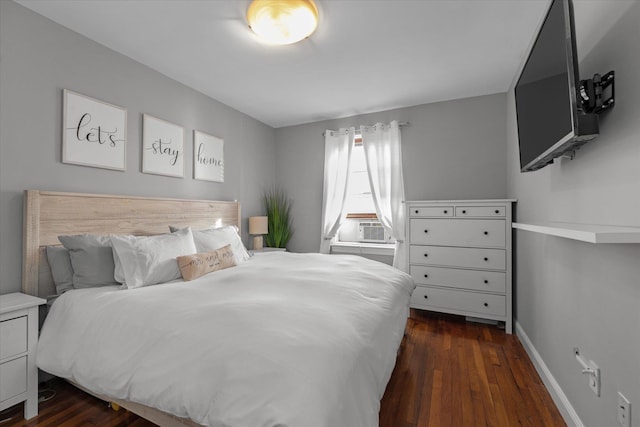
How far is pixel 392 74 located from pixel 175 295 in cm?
273

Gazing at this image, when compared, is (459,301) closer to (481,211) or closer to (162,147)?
(481,211)

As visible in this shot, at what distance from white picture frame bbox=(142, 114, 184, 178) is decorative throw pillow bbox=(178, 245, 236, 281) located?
1.08 m

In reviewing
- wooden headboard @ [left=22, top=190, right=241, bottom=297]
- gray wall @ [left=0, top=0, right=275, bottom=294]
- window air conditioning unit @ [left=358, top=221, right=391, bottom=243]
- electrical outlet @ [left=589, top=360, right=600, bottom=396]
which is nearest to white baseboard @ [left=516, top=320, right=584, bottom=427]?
electrical outlet @ [left=589, top=360, right=600, bottom=396]

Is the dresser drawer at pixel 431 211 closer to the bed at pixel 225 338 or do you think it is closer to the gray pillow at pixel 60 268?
the bed at pixel 225 338

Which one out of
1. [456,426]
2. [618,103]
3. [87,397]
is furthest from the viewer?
[87,397]

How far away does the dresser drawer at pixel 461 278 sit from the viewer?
2.96 meters

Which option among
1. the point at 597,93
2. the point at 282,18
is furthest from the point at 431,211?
the point at 282,18

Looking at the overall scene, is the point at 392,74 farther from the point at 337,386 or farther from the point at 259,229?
the point at 337,386

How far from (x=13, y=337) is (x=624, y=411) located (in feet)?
9.55

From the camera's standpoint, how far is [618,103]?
1.16 m

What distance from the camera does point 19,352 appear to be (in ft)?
5.39

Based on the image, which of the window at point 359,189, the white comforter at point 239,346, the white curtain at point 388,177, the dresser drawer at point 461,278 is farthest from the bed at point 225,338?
the window at point 359,189

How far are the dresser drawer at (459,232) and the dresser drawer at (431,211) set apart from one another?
57mm

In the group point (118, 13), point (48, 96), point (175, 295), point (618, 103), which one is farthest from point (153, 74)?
point (618, 103)
